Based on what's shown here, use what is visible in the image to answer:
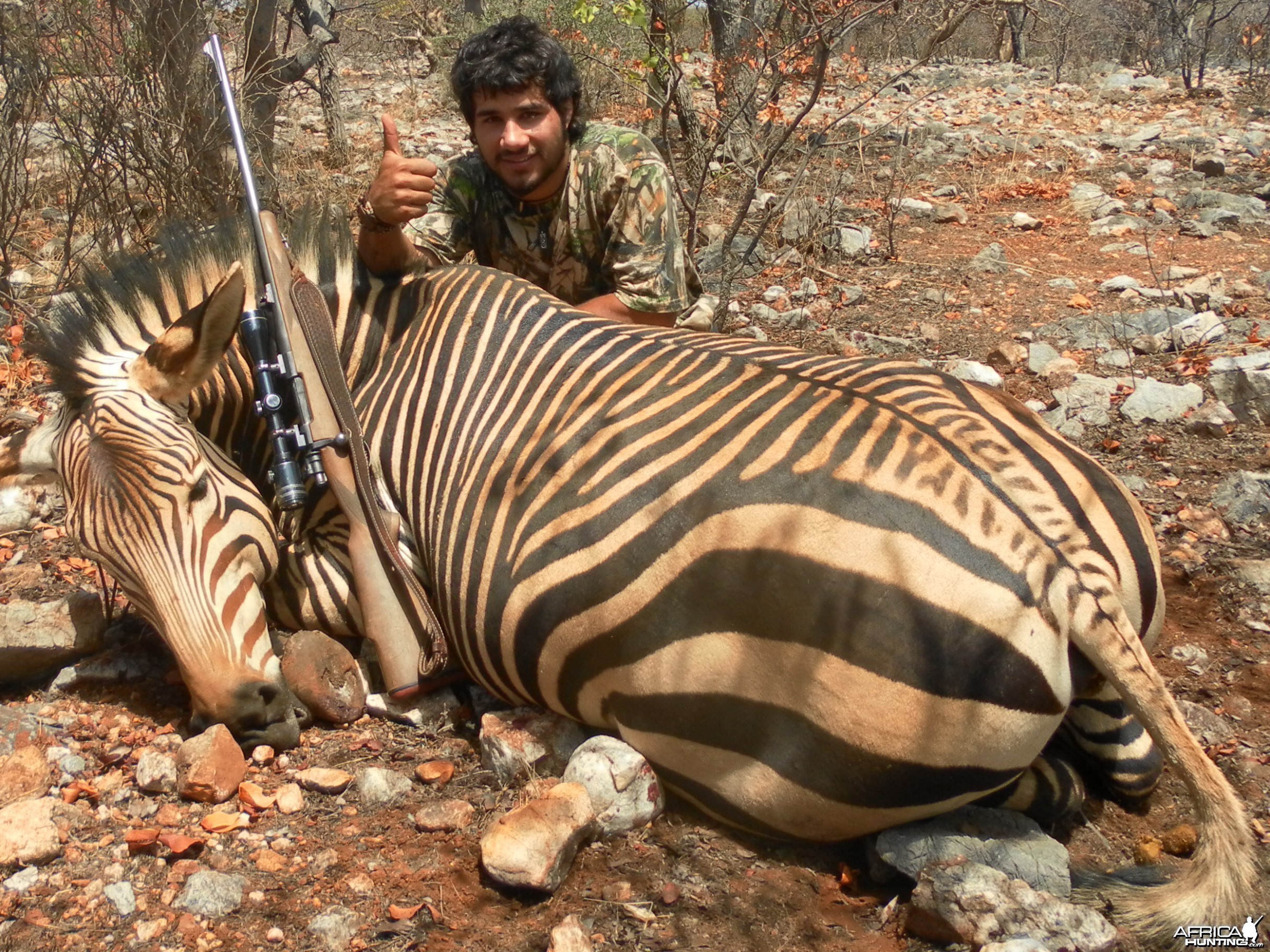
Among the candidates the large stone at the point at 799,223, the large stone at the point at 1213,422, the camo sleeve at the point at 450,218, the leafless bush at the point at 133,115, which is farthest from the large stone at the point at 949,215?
the leafless bush at the point at 133,115

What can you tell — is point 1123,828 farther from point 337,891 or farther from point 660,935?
point 337,891

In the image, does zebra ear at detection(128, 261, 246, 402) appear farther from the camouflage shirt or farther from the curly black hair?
the curly black hair

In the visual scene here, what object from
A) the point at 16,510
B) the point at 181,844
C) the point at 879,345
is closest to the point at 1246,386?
the point at 879,345

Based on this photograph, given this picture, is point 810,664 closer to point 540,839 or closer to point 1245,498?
point 540,839

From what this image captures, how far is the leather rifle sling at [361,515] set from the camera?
3.06 metres

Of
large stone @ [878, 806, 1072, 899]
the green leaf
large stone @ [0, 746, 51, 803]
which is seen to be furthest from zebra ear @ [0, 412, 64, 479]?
the green leaf

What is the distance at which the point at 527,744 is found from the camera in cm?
278

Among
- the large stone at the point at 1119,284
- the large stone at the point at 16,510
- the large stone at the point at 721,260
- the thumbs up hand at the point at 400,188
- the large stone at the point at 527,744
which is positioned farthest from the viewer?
the large stone at the point at 721,260

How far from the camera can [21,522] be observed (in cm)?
417

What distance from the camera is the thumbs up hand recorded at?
10.9 ft

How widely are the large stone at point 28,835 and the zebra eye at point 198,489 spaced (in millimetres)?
866

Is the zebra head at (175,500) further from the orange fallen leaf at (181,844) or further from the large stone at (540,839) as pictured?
the large stone at (540,839)

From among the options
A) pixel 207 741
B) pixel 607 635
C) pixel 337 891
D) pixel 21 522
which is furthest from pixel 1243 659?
pixel 21 522

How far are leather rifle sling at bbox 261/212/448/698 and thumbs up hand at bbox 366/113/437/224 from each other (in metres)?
0.36
